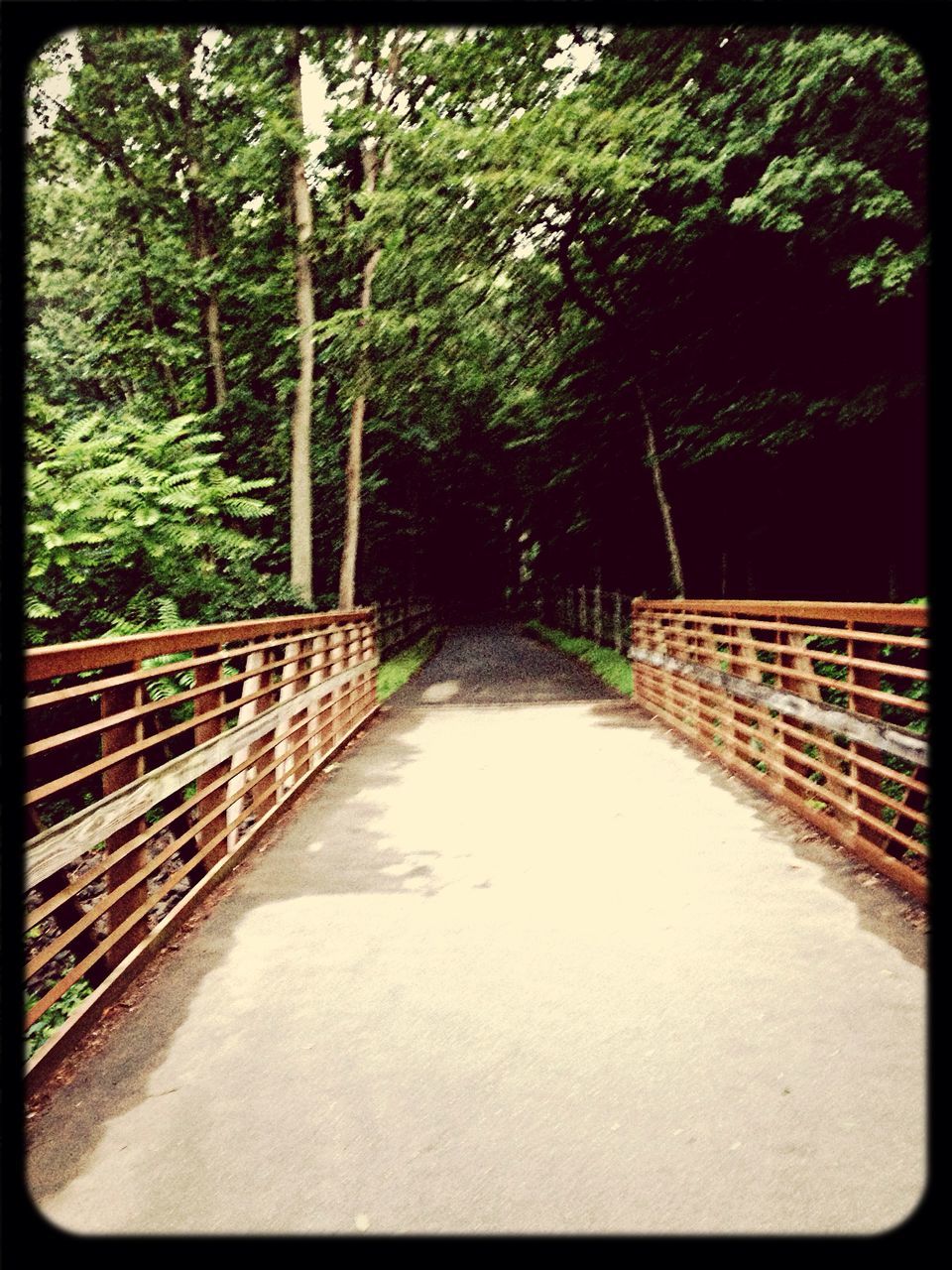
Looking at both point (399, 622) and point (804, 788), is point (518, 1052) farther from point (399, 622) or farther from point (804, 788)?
point (399, 622)

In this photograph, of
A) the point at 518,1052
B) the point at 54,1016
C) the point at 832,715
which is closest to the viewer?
the point at 518,1052

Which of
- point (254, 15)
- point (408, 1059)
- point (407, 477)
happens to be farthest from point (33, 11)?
point (407, 477)

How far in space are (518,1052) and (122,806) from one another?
182 centimetres

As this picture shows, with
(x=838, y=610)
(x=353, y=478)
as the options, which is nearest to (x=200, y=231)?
(x=353, y=478)

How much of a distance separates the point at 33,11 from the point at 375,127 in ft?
49.0

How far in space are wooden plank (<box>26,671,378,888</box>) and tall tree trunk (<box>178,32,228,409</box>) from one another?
47.8 feet

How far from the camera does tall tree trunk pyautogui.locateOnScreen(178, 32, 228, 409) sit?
56.5 ft

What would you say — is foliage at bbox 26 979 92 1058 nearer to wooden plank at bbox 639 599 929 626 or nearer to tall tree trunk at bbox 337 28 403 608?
wooden plank at bbox 639 599 929 626

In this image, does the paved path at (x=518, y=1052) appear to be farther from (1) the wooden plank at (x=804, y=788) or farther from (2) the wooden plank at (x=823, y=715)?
(2) the wooden plank at (x=823, y=715)

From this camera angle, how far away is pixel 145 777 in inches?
157

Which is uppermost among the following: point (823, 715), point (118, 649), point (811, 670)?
point (118, 649)

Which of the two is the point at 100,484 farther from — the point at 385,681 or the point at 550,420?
the point at 550,420

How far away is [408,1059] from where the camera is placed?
3137 mm

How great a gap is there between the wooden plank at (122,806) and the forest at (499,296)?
4.10 meters
